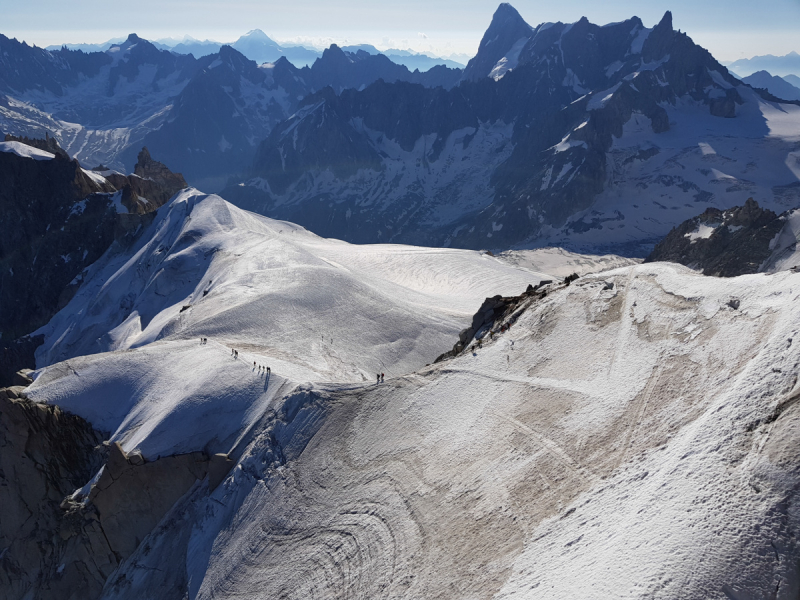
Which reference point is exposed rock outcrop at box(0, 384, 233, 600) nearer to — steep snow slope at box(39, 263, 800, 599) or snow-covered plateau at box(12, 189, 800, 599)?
snow-covered plateau at box(12, 189, 800, 599)

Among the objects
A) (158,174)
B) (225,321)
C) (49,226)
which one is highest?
(158,174)

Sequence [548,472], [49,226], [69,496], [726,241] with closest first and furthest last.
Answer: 1. [548,472]
2. [69,496]
3. [726,241]
4. [49,226]

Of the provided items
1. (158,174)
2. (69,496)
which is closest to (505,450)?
(69,496)

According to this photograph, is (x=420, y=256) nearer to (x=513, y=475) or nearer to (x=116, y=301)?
(x=116, y=301)

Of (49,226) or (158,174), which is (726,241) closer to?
(158,174)

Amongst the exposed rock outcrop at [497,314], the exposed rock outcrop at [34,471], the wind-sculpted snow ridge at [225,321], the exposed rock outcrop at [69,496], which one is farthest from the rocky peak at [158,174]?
the exposed rock outcrop at [497,314]

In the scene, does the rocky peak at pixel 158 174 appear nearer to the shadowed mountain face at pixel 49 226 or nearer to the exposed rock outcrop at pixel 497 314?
the shadowed mountain face at pixel 49 226

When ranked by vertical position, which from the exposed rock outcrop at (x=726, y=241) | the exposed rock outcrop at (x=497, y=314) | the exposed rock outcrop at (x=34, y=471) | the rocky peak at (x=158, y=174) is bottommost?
the exposed rock outcrop at (x=34, y=471)
